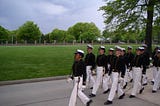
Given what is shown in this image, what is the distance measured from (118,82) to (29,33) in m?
84.8

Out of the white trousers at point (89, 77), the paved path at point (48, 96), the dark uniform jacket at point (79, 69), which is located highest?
the dark uniform jacket at point (79, 69)

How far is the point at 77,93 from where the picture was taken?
7.30 meters

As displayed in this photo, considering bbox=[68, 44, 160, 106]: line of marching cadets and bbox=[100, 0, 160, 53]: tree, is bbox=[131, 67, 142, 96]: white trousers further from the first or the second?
bbox=[100, 0, 160, 53]: tree

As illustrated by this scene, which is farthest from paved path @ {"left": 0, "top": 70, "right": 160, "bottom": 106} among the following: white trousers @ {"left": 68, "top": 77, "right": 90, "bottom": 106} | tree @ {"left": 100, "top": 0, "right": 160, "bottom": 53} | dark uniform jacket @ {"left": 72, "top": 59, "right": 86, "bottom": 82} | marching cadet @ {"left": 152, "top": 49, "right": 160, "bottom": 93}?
tree @ {"left": 100, "top": 0, "right": 160, "bottom": 53}

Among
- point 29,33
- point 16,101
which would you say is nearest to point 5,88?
point 16,101

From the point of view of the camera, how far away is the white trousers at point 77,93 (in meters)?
7.15

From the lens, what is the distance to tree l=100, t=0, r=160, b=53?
22.3 m

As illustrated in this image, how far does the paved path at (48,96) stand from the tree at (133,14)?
1201cm

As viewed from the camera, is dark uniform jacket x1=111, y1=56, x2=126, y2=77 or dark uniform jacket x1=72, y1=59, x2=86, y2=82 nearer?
dark uniform jacket x1=72, y1=59, x2=86, y2=82

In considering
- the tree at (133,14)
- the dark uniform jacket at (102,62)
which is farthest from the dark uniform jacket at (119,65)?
the tree at (133,14)

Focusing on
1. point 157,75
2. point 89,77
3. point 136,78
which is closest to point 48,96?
point 89,77

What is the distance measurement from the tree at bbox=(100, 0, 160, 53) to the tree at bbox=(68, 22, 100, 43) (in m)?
75.8

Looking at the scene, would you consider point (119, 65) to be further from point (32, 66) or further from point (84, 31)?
point (84, 31)

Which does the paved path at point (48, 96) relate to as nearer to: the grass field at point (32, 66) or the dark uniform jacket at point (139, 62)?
the dark uniform jacket at point (139, 62)
